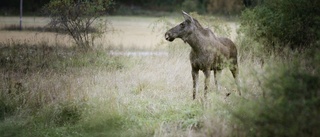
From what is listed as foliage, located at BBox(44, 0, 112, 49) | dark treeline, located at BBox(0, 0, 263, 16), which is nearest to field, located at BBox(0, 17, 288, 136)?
foliage, located at BBox(44, 0, 112, 49)

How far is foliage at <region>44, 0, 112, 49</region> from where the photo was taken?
17.6m

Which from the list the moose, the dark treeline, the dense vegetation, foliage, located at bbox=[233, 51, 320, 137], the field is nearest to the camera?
foliage, located at bbox=[233, 51, 320, 137]

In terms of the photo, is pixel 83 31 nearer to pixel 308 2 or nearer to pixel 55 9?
pixel 55 9

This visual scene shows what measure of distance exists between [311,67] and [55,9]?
1215cm

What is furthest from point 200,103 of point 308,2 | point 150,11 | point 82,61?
point 150,11

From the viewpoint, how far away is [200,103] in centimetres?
1009

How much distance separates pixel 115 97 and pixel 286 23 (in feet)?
20.3

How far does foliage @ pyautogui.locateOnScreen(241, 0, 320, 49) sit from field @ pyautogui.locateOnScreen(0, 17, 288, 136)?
3.60ft

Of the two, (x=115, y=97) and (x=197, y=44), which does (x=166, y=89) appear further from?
(x=197, y=44)

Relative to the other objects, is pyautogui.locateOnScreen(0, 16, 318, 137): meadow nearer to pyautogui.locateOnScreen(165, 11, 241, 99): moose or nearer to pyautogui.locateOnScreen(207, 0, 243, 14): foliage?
pyautogui.locateOnScreen(165, 11, 241, 99): moose

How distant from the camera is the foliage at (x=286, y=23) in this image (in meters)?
13.5

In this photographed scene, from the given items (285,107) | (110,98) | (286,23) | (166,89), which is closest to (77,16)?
(166,89)

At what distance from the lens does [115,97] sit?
10336 millimetres

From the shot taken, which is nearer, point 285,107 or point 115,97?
point 285,107
